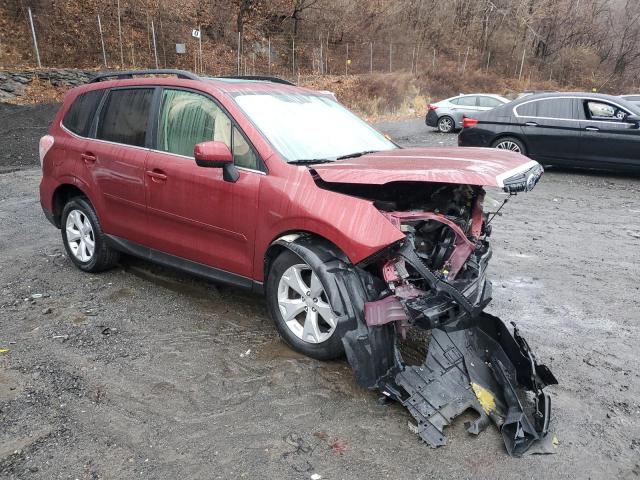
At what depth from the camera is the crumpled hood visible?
2990mm

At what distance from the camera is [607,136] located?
968 cm

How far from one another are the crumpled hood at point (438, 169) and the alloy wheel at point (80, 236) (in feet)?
8.96

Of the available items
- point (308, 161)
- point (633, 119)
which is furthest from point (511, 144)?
point (308, 161)

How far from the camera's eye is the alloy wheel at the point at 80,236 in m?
5.04

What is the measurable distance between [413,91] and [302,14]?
8.18 meters

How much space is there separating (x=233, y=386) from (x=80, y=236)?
279 centimetres

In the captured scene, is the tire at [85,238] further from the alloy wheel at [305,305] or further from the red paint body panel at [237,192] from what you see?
the alloy wheel at [305,305]

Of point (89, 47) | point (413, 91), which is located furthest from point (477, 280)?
point (413, 91)

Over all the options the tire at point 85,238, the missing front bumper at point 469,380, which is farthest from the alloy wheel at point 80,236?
the missing front bumper at point 469,380

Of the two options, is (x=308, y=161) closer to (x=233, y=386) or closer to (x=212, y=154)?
(x=212, y=154)

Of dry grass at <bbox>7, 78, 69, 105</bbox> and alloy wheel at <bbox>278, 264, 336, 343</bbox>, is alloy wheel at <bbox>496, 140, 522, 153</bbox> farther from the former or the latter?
dry grass at <bbox>7, 78, 69, 105</bbox>

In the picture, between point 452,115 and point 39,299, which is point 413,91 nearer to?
point 452,115

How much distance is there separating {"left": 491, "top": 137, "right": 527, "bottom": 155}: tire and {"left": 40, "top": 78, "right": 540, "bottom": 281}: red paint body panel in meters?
7.29

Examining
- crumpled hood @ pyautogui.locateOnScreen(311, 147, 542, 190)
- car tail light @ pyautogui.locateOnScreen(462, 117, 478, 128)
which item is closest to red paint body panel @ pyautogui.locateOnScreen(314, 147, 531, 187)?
crumpled hood @ pyautogui.locateOnScreen(311, 147, 542, 190)
